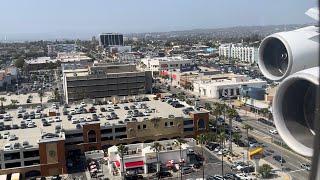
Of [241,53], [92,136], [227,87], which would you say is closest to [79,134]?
[92,136]

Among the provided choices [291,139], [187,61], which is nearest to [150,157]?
[291,139]

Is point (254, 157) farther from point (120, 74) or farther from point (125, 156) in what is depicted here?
point (120, 74)

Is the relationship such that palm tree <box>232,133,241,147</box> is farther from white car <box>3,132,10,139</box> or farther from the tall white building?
the tall white building

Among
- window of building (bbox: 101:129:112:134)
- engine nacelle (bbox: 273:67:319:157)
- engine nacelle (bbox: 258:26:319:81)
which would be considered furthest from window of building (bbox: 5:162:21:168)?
engine nacelle (bbox: 273:67:319:157)

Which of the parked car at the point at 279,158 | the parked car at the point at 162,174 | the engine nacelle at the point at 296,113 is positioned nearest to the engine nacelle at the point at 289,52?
the engine nacelle at the point at 296,113

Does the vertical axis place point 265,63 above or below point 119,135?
above

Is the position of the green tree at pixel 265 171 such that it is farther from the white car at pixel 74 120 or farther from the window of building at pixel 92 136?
the white car at pixel 74 120
